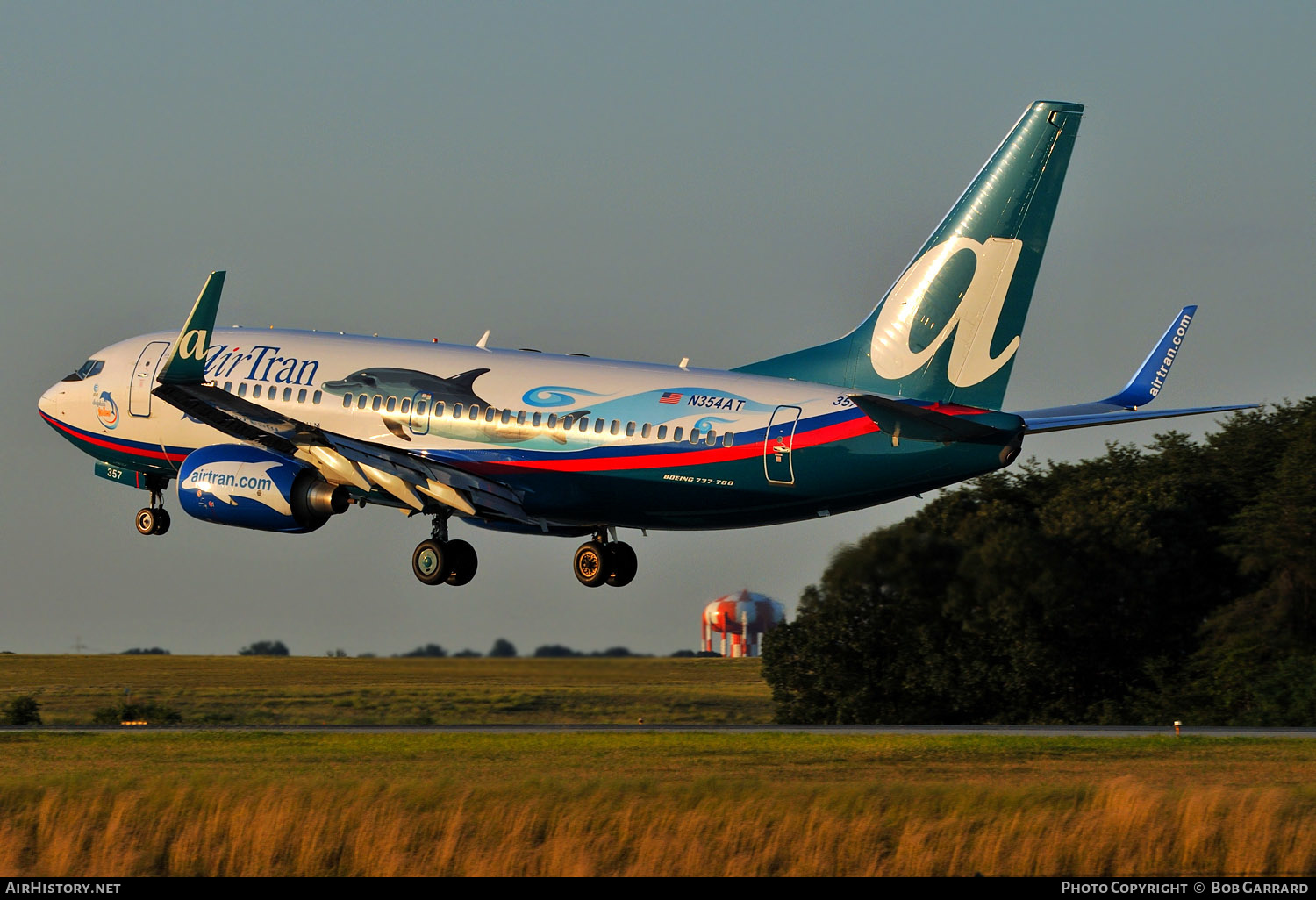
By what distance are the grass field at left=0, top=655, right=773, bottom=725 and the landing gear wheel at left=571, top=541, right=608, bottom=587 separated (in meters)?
2.06

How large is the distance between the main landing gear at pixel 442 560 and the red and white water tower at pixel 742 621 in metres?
8.87

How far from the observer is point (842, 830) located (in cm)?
3569

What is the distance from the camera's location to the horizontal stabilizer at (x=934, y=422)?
1638 inches

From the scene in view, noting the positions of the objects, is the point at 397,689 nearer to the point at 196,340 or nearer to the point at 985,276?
the point at 196,340

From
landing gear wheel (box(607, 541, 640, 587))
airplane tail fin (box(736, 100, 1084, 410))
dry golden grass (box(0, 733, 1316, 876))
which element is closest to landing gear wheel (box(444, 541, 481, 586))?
landing gear wheel (box(607, 541, 640, 587))

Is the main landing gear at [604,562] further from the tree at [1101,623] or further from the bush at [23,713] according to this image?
the bush at [23,713]

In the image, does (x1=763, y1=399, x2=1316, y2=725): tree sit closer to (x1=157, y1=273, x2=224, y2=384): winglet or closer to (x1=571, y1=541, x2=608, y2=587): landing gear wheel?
(x1=571, y1=541, x2=608, y2=587): landing gear wheel

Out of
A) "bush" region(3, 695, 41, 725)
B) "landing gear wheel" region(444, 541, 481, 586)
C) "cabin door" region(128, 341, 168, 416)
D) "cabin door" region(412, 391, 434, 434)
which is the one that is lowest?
"bush" region(3, 695, 41, 725)

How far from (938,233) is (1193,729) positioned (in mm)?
17995

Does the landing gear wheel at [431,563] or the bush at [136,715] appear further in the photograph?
the bush at [136,715]

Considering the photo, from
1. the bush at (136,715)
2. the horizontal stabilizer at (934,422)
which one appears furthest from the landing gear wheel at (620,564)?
the bush at (136,715)

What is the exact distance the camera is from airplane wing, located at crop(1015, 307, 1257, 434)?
43.2m

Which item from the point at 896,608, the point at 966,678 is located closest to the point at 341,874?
the point at 896,608
